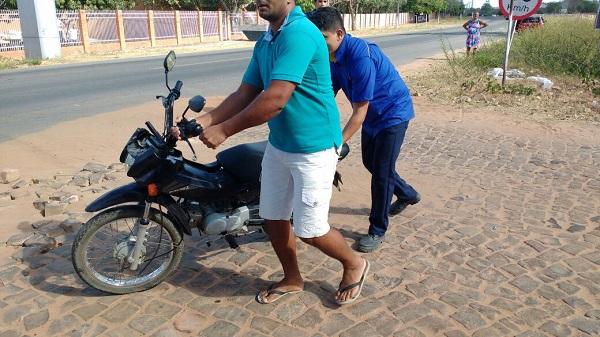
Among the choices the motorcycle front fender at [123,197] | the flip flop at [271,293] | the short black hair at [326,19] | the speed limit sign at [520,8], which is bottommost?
the flip flop at [271,293]

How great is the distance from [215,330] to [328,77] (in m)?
1.50

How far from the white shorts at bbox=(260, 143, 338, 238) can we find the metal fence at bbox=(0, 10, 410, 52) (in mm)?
22335

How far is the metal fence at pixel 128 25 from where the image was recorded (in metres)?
22.2

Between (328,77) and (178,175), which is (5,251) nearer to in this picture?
(178,175)

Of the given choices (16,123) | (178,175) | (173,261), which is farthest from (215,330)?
(16,123)

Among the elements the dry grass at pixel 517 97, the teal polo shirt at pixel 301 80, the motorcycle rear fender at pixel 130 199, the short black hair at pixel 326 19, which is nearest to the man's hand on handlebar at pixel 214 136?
the teal polo shirt at pixel 301 80

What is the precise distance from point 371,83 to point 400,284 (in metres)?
1.30

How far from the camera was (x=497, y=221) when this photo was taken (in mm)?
4223

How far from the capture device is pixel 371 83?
10.5ft

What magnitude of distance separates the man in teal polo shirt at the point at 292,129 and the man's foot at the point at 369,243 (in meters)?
0.62

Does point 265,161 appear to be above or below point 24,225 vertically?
above

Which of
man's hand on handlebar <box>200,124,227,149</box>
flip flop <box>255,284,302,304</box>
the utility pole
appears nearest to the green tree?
the utility pole

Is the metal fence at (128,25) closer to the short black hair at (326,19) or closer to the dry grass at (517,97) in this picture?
the dry grass at (517,97)

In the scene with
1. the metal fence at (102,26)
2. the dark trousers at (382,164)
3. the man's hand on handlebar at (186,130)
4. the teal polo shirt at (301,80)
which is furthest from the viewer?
the metal fence at (102,26)
